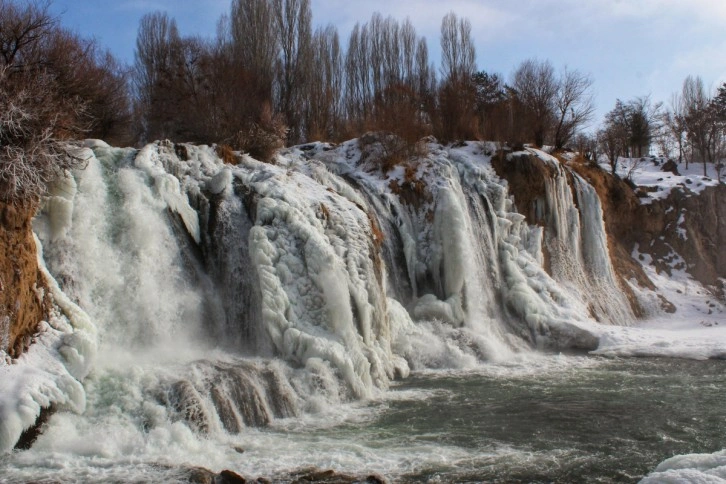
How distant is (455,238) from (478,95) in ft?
45.9

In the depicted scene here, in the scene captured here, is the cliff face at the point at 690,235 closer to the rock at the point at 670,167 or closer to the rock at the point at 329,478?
the rock at the point at 670,167

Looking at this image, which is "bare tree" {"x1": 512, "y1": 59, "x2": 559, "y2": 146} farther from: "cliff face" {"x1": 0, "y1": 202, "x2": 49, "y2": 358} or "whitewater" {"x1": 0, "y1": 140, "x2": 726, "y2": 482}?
"cliff face" {"x1": 0, "y1": 202, "x2": 49, "y2": 358}

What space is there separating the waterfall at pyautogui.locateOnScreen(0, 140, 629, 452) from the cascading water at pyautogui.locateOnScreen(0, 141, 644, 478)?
0.03 meters

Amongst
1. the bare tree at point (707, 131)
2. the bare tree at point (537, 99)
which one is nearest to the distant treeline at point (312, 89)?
the bare tree at point (537, 99)

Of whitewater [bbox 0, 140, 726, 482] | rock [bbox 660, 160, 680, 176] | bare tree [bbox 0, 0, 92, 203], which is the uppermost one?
rock [bbox 660, 160, 680, 176]

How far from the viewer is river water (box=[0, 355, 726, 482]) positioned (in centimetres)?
737

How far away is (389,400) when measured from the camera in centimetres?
1089

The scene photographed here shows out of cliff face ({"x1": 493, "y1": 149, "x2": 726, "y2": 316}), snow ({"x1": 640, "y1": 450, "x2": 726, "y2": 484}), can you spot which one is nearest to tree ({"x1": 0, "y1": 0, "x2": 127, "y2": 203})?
snow ({"x1": 640, "y1": 450, "x2": 726, "y2": 484})

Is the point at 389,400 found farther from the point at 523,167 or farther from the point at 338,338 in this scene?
the point at 523,167

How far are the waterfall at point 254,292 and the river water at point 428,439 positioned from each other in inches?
8.6

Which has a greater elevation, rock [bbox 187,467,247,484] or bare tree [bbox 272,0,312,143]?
bare tree [bbox 272,0,312,143]

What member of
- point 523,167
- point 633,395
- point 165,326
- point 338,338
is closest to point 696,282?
point 523,167

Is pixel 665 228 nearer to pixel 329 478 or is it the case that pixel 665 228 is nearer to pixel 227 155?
pixel 227 155

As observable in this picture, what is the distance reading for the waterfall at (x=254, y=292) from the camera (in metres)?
9.21
